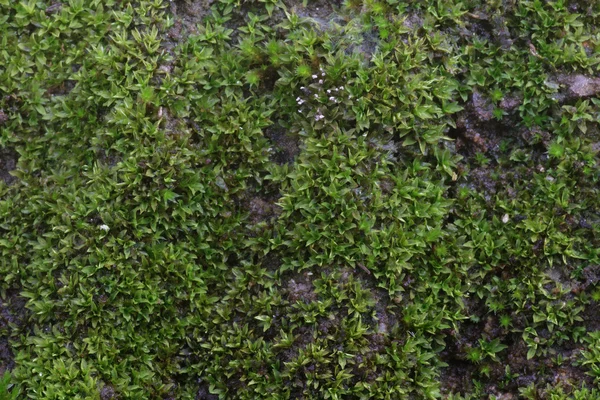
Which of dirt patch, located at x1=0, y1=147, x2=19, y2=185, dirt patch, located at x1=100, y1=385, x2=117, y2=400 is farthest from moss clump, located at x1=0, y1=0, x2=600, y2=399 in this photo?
dirt patch, located at x1=0, y1=147, x2=19, y2=185

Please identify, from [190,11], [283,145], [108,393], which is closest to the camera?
[108,393]

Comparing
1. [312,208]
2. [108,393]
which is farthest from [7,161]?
[312,208]

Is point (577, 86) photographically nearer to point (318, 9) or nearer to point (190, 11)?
point (318, 9)

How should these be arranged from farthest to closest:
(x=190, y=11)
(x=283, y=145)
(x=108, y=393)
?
(x=190, y=11)
(x=283, y=145)
(x=108, y=393)

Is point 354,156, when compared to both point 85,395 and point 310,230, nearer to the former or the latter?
point 310,230

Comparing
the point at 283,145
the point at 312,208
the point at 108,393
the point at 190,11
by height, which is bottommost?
the point at 108,393

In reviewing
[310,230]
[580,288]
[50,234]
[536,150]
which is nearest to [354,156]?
[310,230]

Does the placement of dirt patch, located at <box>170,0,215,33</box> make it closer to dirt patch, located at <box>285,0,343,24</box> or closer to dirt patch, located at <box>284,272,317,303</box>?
dirt patch, located at <box>285,0,343,24</box>

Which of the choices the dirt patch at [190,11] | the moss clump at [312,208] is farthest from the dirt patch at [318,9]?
the dirt patch at [190,11]

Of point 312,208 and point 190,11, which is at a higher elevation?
point 190,11

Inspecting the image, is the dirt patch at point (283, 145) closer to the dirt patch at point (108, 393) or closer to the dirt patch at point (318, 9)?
the dirt patch at point (318, 9)
